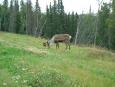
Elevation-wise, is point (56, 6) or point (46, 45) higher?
point (56, 6)

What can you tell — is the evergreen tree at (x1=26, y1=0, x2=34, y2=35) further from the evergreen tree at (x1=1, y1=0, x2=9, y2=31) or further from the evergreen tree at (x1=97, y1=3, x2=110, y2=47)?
the evergreen tree at (x1=97, y1=3, x2=110, y2=47)

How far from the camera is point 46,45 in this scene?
38.2 m

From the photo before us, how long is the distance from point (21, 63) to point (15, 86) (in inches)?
191

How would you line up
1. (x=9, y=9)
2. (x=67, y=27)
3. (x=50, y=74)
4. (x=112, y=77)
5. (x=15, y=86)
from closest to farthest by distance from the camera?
(x=15, y=86) → (x=50, y=74) → (x=112, y=77) → (x=67, y=27) → (x=9, y=9)

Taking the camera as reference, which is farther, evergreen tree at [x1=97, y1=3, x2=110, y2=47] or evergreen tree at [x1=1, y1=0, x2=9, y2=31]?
evergreen tree at [x1=1, y1=0, x2=9, y2=31]

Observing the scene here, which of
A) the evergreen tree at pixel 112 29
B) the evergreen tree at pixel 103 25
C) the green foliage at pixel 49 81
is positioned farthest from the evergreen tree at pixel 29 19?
the green foliage at pixel 49 81

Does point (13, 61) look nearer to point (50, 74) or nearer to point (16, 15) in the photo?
point (50, 74)

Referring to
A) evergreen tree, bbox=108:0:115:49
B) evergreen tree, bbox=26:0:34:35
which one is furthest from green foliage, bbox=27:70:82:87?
evergreen tree, bbox=26:0:34:35

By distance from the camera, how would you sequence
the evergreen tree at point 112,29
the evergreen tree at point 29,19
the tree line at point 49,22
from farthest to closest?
the evergreen tree at point 29,19
the tree line at point 49,22
the evergreen tree at point 112,29

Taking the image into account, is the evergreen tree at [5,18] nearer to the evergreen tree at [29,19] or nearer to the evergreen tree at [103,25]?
the evergreen tree at [29,19]

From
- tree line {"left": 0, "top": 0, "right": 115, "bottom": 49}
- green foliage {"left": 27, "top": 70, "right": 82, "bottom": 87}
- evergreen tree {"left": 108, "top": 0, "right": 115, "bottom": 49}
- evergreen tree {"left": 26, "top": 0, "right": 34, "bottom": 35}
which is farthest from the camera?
evergreen tree {"left": 26, "top": 0, "right": 34, "bottom": 35}

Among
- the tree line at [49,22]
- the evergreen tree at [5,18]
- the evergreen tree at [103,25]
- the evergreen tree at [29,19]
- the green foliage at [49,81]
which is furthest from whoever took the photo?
the evergreen tree at [5,18]

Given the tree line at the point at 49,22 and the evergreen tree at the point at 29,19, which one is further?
the evergreen tree at the point at 29,19

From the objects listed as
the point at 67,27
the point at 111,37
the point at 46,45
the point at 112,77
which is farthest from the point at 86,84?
the point at 67,27
